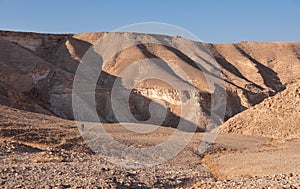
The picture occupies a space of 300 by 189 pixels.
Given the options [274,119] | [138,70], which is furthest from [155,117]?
[274,119]

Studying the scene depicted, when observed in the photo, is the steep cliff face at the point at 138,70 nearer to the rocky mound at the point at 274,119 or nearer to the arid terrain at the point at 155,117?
the arid terrain at the point at 155,117

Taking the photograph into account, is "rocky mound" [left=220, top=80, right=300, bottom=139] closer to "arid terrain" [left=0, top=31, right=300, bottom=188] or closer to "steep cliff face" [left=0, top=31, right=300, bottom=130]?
"arid terrain" [left=0, top=31, right=300, bottom=188]

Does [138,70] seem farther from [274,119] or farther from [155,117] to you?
[274,119]

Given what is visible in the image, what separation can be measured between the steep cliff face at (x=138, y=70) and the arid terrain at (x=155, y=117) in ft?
0.48

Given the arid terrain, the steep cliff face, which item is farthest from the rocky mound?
the steep cliff face

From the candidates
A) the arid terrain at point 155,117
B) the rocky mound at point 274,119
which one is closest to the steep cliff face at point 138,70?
the arid terrain at point 155,117

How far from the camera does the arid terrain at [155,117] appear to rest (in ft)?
40.4

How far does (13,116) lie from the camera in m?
25.8

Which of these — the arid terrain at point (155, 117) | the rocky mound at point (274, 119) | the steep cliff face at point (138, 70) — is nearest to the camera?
the arid terrain at point (155, 117)

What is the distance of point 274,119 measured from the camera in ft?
Result: 89.8

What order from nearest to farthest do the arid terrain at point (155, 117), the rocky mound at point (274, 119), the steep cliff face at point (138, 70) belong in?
the arid terrain at point (155, 117), the rocky mound at point (274, 119), the steep cliff face at point (138, 70)

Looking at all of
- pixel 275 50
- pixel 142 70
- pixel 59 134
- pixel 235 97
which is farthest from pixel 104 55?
pixel 59 134

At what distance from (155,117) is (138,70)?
11.8 meters

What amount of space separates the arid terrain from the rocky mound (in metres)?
0.06
